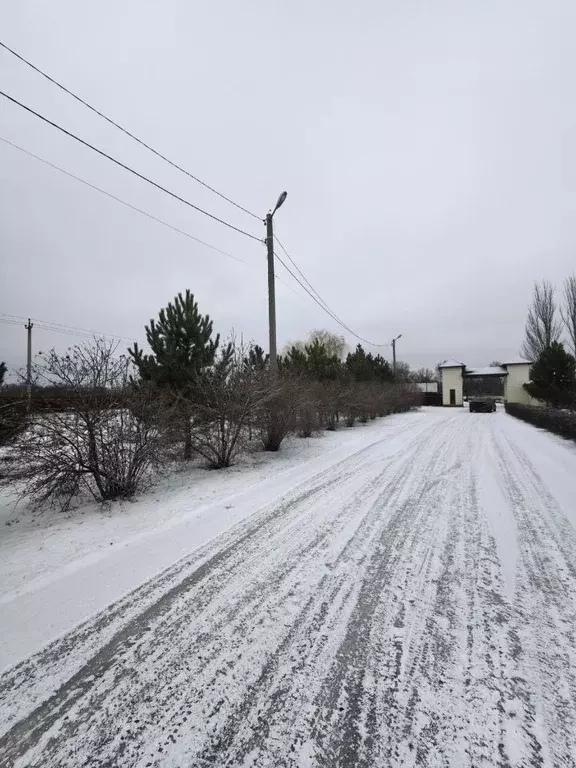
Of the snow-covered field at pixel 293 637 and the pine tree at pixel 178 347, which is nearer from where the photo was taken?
the snow-covered field at pixel 293 637

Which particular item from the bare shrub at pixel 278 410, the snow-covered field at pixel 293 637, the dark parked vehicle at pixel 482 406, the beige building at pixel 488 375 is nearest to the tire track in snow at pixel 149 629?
the snow-covered field at pixel 293 637

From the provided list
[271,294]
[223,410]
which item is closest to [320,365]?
[271,294]

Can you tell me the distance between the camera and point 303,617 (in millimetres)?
2551

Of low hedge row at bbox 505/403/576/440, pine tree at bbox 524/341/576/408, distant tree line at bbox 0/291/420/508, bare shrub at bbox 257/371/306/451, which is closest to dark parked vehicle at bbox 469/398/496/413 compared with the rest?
pine tree at bbox 524/341/576/408

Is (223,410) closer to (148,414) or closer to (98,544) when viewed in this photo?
(148,414)

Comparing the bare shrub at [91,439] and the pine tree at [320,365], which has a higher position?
the pine tree at [320,365]

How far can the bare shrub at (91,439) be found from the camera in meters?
4.84

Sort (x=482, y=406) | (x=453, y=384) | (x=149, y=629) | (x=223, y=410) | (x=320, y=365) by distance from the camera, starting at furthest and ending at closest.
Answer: (x=453, y=384) → (x=482, y=406) → (x=320, y=365) → (x=223, y=410) → (x=149, y=629)

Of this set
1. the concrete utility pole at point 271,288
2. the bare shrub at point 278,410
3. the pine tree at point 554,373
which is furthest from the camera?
the pine tree at point 554,373

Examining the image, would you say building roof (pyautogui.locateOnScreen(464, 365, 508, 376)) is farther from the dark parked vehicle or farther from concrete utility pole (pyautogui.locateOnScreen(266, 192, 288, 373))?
concrete utility pole (pyautogui.locateOnScreen(266, 192, 288, 373))

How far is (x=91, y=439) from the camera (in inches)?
199

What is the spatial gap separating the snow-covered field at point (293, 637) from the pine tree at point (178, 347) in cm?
458

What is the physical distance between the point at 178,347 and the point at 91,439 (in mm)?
4564

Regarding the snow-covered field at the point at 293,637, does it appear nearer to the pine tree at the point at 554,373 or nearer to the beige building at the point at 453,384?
the pine tree at the point at 554,373
